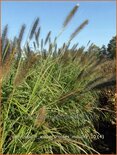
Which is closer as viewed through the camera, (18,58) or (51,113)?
(51,113)

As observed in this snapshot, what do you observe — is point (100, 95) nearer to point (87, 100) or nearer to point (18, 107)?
point (87, 100)

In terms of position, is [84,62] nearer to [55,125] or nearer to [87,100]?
[87,100]

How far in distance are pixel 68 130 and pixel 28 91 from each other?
0.57 m

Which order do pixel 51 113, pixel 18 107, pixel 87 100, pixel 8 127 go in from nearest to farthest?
pixel 8 127, pixel 18 107, pixel 51 113, pixel 87 100

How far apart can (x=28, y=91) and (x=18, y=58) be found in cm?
38

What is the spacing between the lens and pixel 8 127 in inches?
119

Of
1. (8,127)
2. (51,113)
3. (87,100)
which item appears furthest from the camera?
(87,100)

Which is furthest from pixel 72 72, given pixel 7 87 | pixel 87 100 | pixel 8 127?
pixel 8 127

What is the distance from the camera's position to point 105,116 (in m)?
5.04

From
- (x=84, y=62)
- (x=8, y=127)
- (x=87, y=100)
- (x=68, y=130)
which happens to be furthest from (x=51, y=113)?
(x=84, y=62)

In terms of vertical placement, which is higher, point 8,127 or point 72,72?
point 72,72

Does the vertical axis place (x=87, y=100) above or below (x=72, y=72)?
below

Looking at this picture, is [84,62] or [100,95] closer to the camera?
[84,62]

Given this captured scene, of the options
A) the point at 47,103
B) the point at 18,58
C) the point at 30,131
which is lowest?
the point at 30,131
